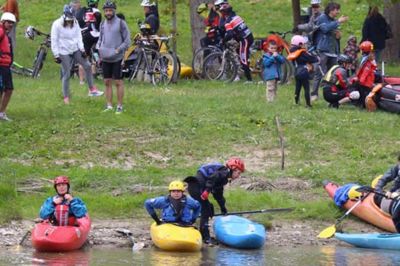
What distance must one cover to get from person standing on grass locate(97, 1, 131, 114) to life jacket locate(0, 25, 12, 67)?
1735 mm

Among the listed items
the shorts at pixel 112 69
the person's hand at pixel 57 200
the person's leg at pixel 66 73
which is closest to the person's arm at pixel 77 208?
the person's hand at pixel 57 200

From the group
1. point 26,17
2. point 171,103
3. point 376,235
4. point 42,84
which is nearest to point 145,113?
point 171,103

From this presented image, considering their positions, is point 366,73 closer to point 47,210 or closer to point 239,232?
point 239,232

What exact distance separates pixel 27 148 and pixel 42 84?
19.6 feet

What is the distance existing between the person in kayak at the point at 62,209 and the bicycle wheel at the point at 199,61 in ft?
37.5

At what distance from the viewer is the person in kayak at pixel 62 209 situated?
14.8 m

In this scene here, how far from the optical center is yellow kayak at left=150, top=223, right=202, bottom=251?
14.7 m

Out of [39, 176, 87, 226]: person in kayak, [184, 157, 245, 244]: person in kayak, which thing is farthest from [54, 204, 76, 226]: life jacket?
[184, 157, 245, 244]: person in kayak

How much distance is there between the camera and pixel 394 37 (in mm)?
29438

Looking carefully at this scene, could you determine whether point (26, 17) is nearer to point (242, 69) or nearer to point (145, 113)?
point (242, 69)

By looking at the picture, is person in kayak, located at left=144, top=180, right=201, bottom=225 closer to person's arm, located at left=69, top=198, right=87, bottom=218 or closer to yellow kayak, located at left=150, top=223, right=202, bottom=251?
yellow kayak, located at left=150, top=223, right=202, bottom=251

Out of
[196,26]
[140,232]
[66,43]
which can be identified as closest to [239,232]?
[140,232]

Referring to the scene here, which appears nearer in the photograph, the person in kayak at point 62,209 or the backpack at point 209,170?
the person in kayak at point 62,209

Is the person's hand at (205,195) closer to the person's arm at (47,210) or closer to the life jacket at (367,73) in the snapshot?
the person's arm at (47,210)
